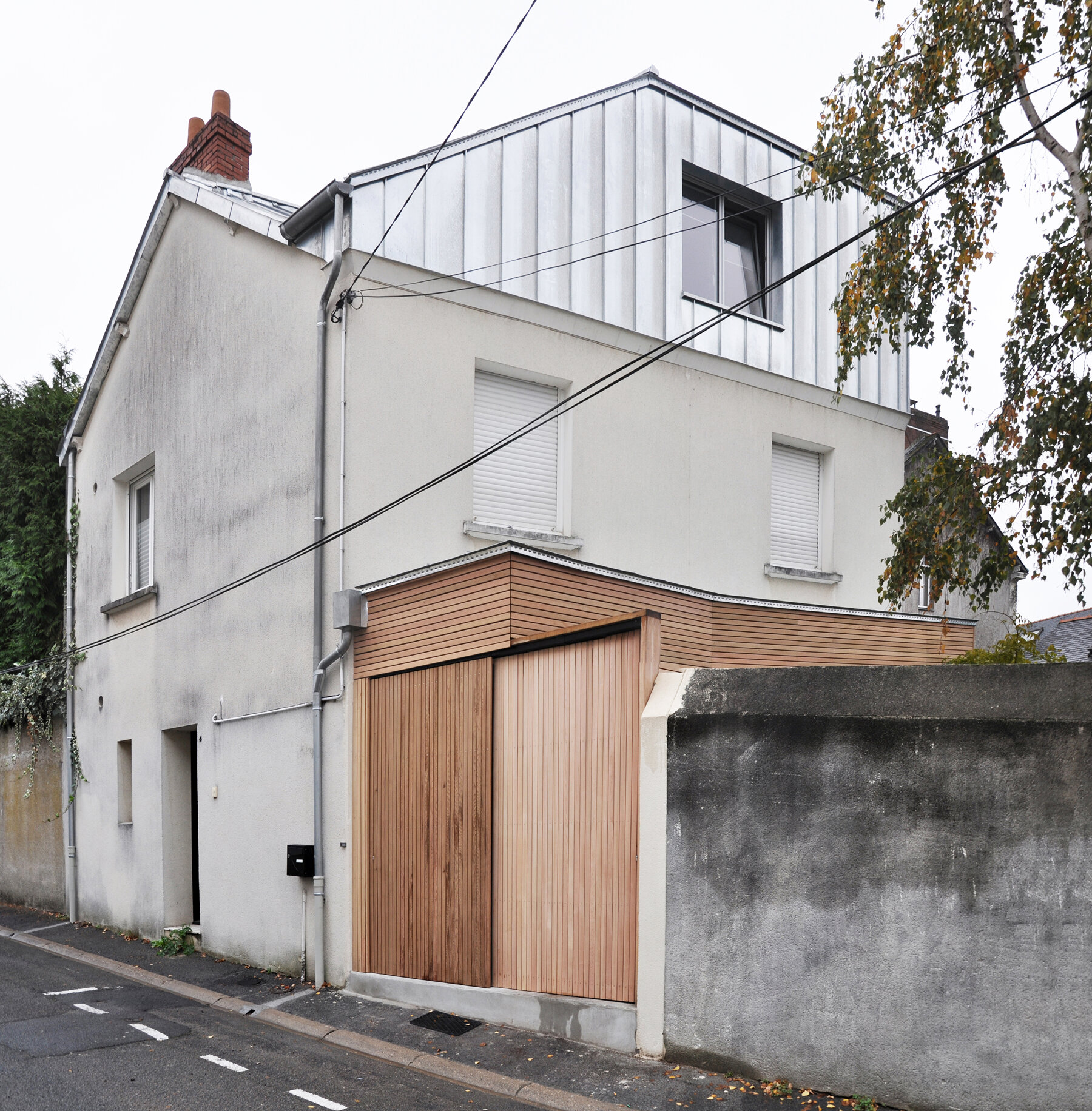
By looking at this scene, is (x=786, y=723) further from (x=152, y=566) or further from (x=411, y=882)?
(x=152, y=566)

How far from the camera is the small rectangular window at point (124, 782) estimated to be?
13852 mm

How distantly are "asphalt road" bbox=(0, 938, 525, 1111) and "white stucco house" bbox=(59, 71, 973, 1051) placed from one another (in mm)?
1041

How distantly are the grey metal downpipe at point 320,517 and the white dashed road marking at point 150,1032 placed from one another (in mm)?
1467

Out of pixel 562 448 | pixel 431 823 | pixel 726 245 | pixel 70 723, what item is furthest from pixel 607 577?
pixel 70 723

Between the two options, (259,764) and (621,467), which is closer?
(259,764)

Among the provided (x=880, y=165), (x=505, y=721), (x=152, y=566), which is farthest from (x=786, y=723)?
(x=152, y=566)

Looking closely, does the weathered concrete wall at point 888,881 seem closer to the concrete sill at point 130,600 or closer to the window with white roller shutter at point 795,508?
the window with white roller shutter at point 795,508

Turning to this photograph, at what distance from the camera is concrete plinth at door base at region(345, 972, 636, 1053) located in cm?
697

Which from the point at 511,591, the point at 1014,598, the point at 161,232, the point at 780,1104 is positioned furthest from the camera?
the point at 1014,598

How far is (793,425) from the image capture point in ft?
42.4

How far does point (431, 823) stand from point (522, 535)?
2.97 m

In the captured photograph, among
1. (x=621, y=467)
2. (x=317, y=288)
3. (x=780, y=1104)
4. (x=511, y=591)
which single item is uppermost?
(x=317, y=288)

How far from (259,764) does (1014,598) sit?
35.7ft

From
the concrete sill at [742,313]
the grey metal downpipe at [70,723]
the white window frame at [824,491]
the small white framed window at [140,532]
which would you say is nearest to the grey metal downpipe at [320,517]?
the concrete sill at [742,313]
